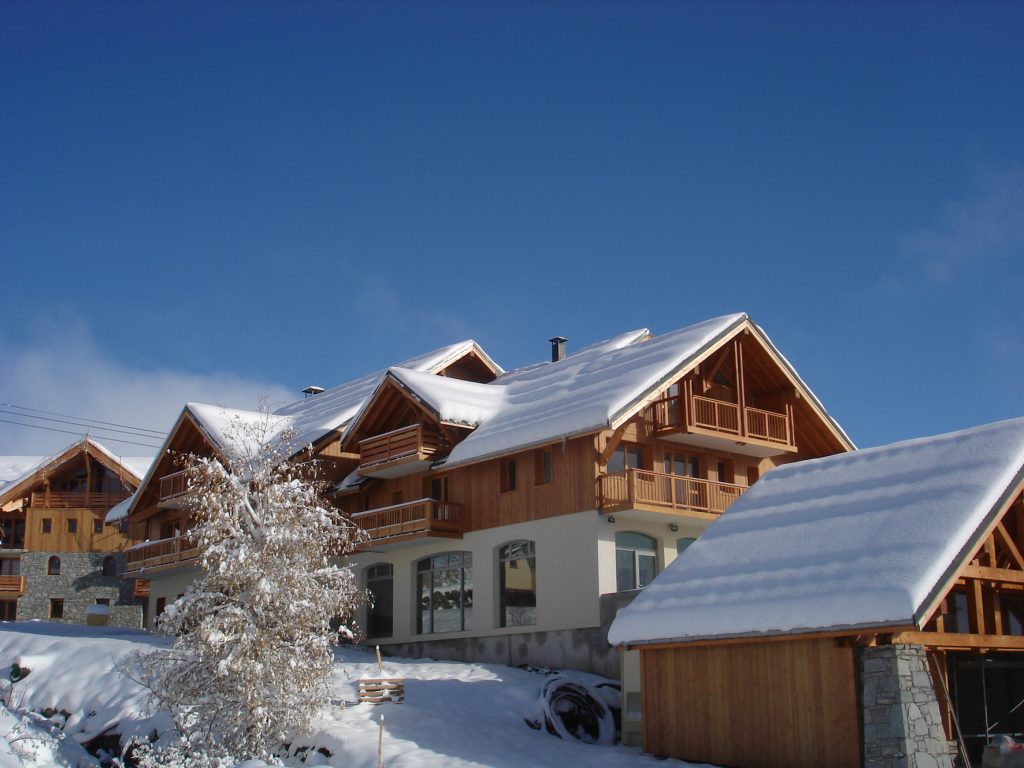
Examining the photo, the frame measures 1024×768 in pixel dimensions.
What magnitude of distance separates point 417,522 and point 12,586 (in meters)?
30.9

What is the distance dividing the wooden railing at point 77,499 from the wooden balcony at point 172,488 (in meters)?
15.0

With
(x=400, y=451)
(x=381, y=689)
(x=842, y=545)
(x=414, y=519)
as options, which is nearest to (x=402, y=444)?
(x=400, y=451)

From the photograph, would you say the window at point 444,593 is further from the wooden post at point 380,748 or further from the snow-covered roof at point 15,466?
the snow-covered roof at point 15,466

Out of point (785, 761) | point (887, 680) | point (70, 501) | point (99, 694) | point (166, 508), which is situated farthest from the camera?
point (70, 501)

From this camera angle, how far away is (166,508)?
45250 millimetres

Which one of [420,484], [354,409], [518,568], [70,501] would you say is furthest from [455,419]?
[70,501]

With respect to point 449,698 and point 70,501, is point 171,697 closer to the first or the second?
point 449,698

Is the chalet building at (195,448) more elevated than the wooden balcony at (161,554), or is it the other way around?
the chalet building at (195,448)

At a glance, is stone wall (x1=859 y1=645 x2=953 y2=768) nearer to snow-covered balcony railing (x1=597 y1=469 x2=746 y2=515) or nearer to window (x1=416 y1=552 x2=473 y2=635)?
snow-covered balcony railing (x1=597 y1=469 x2=746 y2=515)

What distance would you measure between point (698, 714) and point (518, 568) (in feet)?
41.4

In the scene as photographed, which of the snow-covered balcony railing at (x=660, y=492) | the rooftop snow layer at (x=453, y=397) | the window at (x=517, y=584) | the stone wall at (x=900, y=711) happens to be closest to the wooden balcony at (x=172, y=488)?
the rooftop snow layer at (x=453, y=397)

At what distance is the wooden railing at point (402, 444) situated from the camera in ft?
113

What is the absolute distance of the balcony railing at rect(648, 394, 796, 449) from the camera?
3253cm

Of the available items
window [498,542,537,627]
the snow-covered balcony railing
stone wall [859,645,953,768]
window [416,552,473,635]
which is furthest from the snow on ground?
the snow-covered balcony railing
